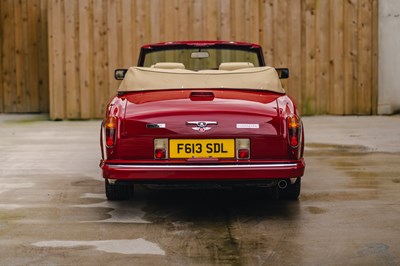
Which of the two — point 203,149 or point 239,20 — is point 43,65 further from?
point 203,149

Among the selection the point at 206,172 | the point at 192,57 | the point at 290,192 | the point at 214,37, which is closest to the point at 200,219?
the point at 206,172

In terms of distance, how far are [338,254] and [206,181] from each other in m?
1.21

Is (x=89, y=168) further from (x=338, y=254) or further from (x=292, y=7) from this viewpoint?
(x=292, y=7)

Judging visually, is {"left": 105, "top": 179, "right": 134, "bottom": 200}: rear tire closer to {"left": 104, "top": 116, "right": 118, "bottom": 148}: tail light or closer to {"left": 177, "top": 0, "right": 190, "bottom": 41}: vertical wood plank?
{"left": 104, "top": 116, "right": 118, "bottom": 148}: tail light

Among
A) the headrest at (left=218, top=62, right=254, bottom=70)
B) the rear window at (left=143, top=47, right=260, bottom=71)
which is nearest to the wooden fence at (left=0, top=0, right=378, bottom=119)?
the rear window at (left=143, top=47, right=260, bottom=71)

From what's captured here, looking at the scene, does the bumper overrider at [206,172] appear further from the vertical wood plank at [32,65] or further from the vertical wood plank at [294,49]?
the vertical wood plank at [32,65]

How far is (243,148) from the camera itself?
572 centimetres

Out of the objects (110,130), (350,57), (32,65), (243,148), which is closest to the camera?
(243,148)

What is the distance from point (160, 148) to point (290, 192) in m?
1.34

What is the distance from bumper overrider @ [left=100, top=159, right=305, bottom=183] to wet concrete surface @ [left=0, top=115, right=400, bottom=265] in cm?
31

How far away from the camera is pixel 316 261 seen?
15.0 feet

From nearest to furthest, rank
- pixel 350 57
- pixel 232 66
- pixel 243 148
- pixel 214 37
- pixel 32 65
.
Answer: pixel 243 148 → pixel 232 66 → pixel 214 37 → pixel 350 57 → pixel 32 65

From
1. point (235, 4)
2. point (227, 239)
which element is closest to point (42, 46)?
point (235, 4)

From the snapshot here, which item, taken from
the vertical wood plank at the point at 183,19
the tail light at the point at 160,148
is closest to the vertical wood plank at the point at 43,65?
the vertical wood plank at the point at 183,19
